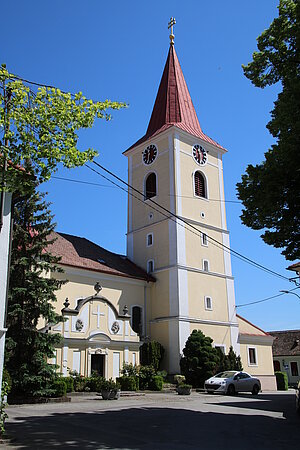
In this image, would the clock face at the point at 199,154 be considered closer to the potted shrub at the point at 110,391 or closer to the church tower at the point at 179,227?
the church tower at the point at 179,227

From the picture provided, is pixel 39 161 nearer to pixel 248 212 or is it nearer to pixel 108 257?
pixel 248 212

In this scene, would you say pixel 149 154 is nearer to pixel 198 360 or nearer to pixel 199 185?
pixel 199 185

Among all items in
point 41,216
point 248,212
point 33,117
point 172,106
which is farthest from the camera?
point 172,106

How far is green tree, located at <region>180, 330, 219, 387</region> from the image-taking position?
28672 mm

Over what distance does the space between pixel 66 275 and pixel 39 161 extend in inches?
821

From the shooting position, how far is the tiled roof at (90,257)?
30.0 metres

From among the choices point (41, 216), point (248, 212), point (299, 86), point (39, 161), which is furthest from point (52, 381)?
point (299, 86)

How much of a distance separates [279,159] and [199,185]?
78.8ft

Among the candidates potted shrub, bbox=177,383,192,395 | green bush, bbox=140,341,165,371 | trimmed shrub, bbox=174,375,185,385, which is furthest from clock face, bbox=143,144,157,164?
potted shrub, bbox=177,383,192,395

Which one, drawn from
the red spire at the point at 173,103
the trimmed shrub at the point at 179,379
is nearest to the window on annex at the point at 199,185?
the red spire at the point at 173,103

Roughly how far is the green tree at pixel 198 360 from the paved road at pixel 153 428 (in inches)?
480

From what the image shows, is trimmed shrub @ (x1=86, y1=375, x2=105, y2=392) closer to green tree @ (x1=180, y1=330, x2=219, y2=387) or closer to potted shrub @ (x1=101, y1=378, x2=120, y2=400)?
potted shrub @ (x1=101, y1=378, x2=120, y2=400)

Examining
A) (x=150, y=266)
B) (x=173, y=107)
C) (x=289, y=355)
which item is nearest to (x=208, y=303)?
(x=150, y=266)

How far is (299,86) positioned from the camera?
11.8m
